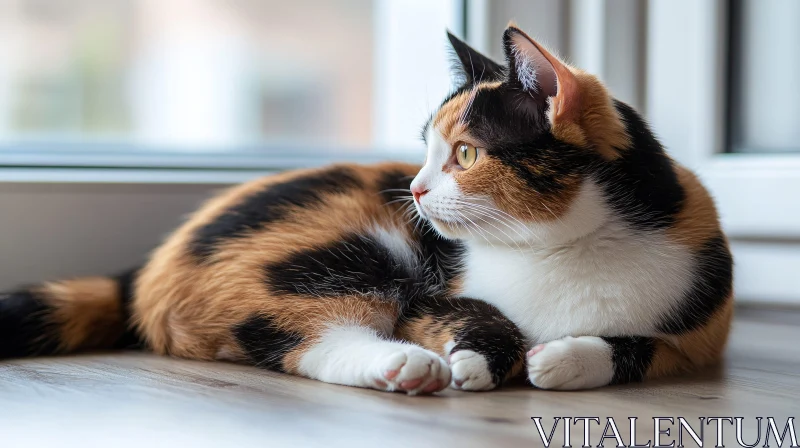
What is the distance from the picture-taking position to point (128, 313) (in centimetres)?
113

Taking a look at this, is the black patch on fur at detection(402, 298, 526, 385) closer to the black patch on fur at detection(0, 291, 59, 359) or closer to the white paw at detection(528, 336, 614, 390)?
the white paw at detection(528, 336, 614, 390)

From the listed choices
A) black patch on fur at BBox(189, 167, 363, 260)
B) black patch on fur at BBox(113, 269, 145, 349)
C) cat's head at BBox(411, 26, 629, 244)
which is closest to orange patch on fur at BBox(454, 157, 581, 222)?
cat's head at BBox(411, 26, 629, 244)

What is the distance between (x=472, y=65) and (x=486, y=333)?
383mm

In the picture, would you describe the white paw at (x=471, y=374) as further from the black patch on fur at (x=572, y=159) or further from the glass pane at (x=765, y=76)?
the glass pane at (x=765, y=76)

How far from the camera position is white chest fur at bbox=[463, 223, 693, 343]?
0.93 meters

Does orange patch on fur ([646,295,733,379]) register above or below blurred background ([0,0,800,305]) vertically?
below

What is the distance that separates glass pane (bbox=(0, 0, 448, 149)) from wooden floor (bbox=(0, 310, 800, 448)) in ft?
2.19

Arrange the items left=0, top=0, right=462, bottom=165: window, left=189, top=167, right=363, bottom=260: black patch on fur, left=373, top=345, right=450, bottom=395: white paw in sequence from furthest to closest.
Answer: left=0, top=0, right=462, bottom=165: window, left=189, top=167, right=363, bottom=260: black patch on fur, left=373, top=345, right=450, bottom=395: white paw

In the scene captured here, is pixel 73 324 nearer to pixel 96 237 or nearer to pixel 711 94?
pixel 96 237

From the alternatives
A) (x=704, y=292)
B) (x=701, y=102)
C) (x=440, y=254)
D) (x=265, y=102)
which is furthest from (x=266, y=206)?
(x=701, y=102)

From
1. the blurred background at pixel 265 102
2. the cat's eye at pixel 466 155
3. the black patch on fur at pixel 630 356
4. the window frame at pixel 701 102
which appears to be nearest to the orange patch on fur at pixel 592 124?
the cat's eye at pixel 466 155

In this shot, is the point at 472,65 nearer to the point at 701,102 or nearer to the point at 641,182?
the point at 641,182

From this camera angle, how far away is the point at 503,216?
0.94 metres

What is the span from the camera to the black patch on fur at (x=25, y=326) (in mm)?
1036
